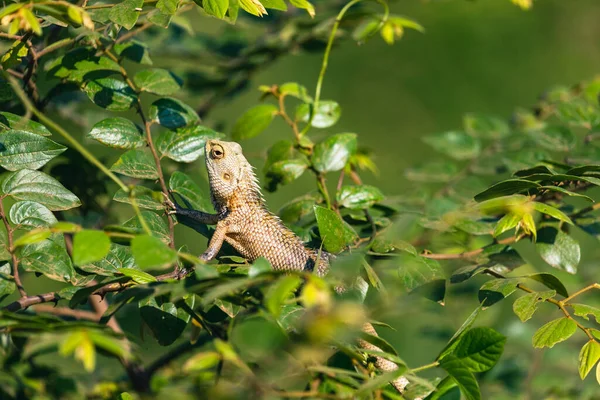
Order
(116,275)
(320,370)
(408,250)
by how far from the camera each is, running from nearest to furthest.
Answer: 1. (320,370)
2. (116,275)
3. (408,250)

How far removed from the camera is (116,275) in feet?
5.35

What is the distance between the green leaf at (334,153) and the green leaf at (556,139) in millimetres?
806

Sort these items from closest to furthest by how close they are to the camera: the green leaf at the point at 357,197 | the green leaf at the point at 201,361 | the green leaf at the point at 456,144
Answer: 1. the green leaf at the point at 201,361
2. the green leaf at the point at 357,197
3. the green leaf at the point at 456,144

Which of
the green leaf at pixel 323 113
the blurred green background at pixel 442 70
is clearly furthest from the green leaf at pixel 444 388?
the blurred green background at pixel 442 70

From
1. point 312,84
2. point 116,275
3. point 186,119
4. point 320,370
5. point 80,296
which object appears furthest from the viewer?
point 312,84

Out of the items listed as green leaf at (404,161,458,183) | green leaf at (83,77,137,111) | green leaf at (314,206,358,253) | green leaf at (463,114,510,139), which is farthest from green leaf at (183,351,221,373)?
green leaf at (463,114,510,139)

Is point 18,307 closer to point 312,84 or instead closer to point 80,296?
point 80,296

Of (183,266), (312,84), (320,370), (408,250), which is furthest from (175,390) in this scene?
(312,84)

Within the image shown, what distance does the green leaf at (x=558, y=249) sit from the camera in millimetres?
2062

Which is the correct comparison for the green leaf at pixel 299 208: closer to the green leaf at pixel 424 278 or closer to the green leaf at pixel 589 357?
the green leaf at pixel 424 278

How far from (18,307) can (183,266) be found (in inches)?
14.8

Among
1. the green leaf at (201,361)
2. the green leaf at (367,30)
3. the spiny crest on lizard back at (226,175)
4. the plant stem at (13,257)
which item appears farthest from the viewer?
the spiny crest on lizard back at (226,175)

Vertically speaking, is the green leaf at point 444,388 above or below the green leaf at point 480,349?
below

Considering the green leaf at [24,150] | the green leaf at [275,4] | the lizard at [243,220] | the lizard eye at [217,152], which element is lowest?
the lizard at [243,220]
